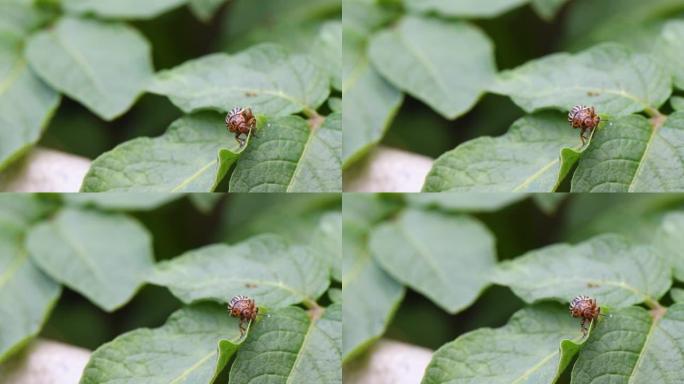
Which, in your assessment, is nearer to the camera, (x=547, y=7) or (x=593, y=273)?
(x=593, y=273)

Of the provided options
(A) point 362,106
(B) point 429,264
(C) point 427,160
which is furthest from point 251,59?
(B) point 429,264

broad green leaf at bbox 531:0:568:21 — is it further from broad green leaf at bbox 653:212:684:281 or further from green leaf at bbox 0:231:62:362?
green leaf at bbox 0:231:62:362

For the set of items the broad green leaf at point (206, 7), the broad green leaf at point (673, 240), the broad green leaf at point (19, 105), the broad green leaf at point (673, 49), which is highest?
the broad green leaf at point (673, 49)

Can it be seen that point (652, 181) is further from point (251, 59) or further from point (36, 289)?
point (36, 289)

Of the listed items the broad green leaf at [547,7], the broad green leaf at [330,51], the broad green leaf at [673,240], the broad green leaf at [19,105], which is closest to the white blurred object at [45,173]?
the broad green leaf at [19,105]

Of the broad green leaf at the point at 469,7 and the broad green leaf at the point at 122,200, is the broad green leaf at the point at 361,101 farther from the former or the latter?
the broad green leaf at the point at 122,200

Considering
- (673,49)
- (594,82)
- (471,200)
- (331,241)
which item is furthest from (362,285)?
(673,49)

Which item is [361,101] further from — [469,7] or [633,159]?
[633,159]
